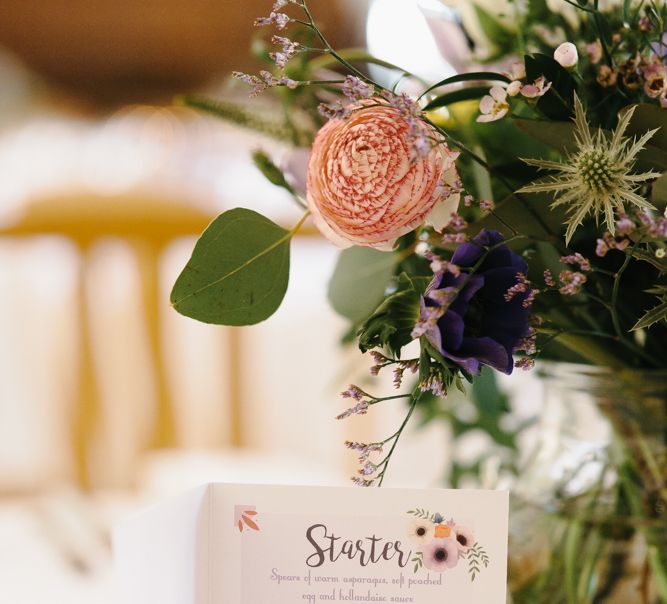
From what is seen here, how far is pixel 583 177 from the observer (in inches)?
13.6

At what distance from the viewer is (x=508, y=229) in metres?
0.39

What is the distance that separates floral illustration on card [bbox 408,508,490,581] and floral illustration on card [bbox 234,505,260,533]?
0.08 m

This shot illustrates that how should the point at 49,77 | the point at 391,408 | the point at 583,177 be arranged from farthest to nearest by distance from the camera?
1. the point at 49,77
2. the point at 391,408
3. the point at 583,177

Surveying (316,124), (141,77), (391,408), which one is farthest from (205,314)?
(141,77)

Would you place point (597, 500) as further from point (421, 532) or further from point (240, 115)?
point (240, 115)

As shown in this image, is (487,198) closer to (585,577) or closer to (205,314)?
(205,314)

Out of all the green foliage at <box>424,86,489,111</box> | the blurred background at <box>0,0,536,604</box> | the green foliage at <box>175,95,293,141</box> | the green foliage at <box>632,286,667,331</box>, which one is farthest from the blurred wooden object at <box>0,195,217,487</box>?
the green foliage at <box>632,286,667,331</box>

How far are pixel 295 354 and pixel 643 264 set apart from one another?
1.31 metres

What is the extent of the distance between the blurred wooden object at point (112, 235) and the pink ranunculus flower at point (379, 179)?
4.45 ft

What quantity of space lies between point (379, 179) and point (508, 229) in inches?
3.3

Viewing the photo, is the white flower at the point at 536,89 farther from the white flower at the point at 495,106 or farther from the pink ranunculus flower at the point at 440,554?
the pink ranunculus flower at the point at 440,554

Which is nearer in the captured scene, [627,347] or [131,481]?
[627,347]

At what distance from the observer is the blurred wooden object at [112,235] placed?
1.65 metres

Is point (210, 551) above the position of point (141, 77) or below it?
below
